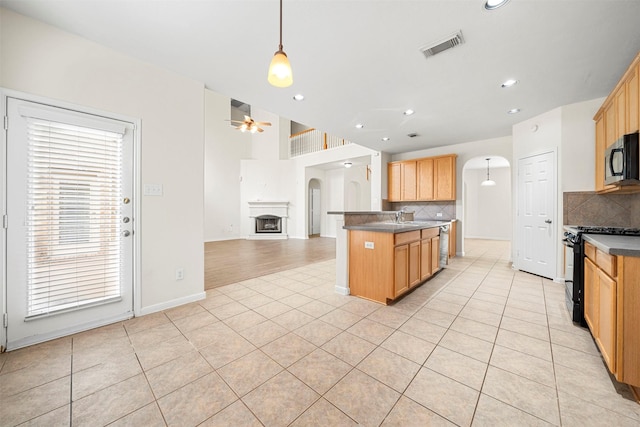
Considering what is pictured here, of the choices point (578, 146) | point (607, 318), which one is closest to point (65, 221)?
point (607, 318)

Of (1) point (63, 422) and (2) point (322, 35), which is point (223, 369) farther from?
(2) point (322, 35)

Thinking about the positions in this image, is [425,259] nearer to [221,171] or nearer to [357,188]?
[357,188]

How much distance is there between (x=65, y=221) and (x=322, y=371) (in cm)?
257

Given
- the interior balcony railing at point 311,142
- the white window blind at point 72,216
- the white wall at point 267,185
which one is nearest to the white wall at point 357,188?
the interior balcony railing at point 311,142

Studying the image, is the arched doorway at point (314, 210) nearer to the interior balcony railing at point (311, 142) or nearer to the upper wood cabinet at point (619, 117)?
the interior balcony railing at point (311, 142)

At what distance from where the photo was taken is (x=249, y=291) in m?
3.35

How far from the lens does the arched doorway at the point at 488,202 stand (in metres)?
8.68

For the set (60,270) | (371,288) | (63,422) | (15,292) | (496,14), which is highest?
(496,14)

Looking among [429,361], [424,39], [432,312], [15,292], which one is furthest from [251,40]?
[432,312]

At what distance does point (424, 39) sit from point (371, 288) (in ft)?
8.84

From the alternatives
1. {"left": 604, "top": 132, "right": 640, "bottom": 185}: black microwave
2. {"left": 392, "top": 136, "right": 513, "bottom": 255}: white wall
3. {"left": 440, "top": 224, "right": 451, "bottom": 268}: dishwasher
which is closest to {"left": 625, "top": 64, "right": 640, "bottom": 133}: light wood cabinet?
{"left": 604, "top": 132, "right": 640, "bottom": 185}: black microwave

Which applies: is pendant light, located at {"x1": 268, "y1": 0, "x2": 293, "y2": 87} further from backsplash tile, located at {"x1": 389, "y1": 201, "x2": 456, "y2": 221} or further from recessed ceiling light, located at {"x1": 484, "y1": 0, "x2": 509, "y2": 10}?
backsplash tile, located at {"x1": 389, "y1": 201, "x2": 456, "y2": 221}

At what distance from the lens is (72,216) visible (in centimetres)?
220

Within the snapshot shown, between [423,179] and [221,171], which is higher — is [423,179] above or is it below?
below
